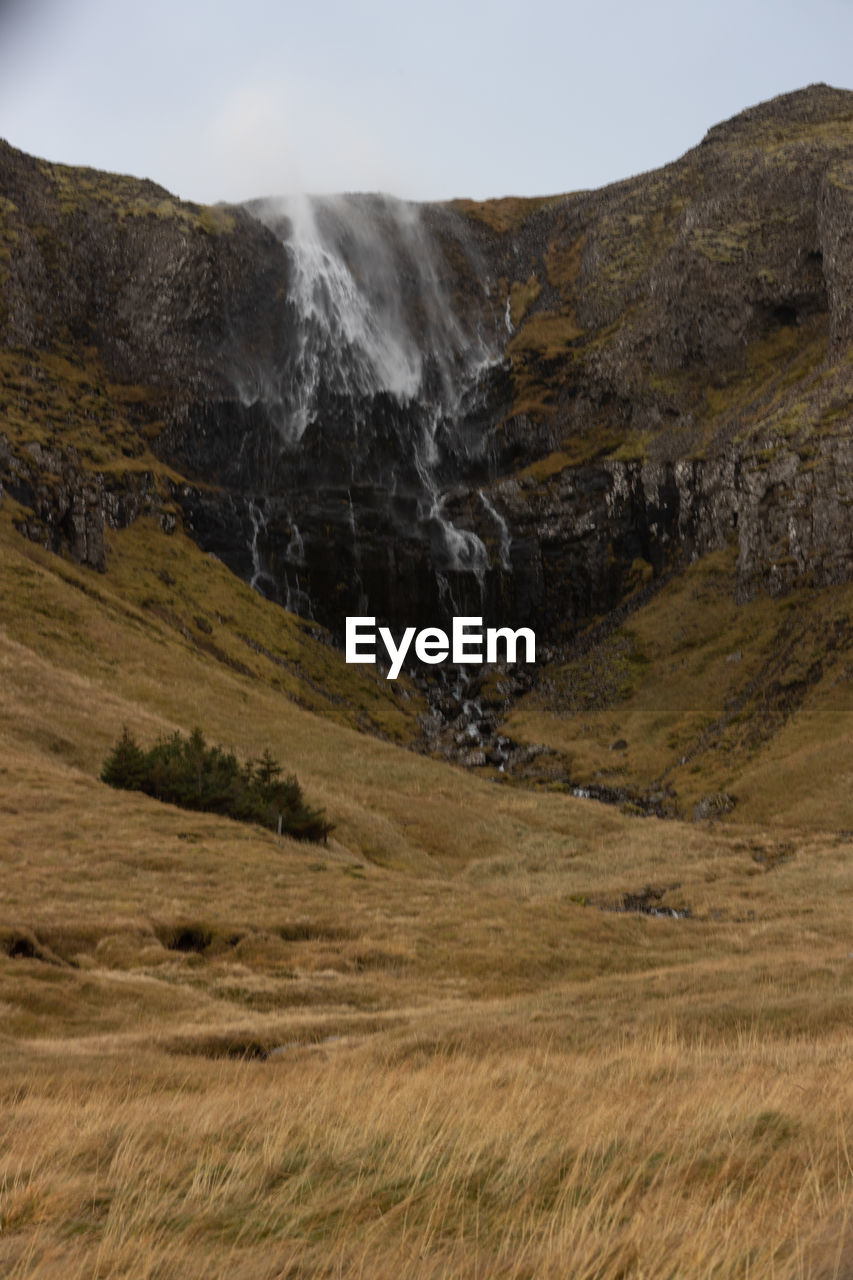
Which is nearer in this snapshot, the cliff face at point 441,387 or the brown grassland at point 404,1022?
the brown grassland at point 404,1022

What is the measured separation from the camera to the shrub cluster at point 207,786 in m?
40.7

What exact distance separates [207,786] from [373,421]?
9754 centimetres

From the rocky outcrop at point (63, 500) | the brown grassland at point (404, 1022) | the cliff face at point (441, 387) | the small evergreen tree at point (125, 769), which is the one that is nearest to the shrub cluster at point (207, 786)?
the small evergreen tree at point (125, 769)

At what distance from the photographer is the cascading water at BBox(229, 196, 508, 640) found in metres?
120

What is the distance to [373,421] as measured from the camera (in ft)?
432

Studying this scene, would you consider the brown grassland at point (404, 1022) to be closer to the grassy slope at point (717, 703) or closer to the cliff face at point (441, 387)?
the grassy slope at point (717, 703)

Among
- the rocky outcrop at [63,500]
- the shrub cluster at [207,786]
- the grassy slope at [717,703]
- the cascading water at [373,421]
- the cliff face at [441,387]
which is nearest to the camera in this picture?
the shrub cluster at [207,786]

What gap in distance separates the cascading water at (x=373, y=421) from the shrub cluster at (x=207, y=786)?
73.2 m

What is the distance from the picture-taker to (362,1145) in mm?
6668

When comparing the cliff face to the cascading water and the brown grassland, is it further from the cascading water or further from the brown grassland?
the brown grassland

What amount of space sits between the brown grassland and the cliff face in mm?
51260

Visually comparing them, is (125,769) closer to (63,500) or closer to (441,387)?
(63,500)

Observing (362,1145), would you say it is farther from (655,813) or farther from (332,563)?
(332,563)

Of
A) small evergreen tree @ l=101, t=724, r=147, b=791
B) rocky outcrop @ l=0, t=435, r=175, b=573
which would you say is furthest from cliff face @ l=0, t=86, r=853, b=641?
small evergreen tree @ l=101, t=724, r=147, b=791
